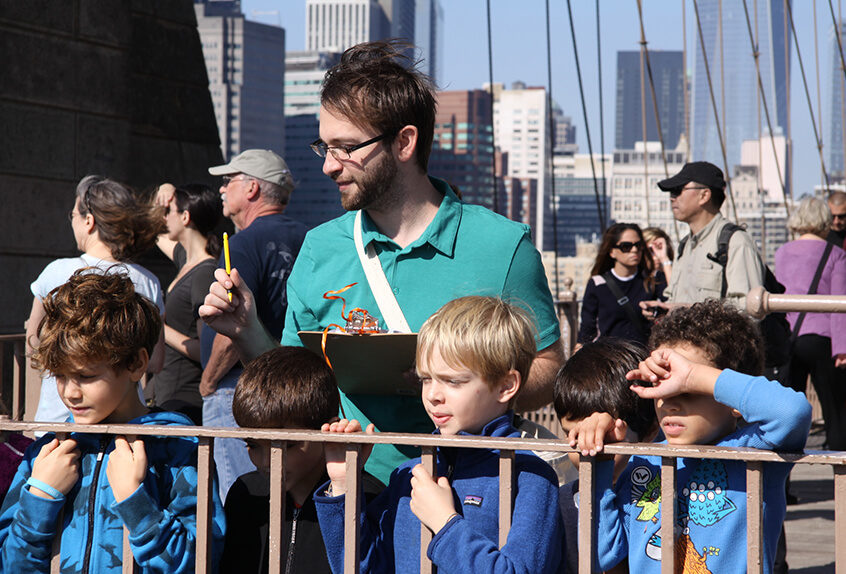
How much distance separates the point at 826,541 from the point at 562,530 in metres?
4.31

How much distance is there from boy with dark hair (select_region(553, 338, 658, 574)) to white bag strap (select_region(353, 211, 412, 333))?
446 mm

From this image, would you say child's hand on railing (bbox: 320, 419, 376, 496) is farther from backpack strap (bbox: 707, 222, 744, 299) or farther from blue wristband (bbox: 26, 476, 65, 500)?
backpack strap (bbox: 707, 222, 744, 299)

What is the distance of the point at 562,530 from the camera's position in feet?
7.58

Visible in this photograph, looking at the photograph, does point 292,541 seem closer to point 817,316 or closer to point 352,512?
point 352,512

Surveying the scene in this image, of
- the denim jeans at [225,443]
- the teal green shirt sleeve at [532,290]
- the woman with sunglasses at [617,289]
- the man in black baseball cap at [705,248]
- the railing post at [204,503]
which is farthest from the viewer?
the woman with sunglasses at [617,289]

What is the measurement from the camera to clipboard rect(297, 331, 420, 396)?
255 cm

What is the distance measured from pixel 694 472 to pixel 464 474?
51 centimetres

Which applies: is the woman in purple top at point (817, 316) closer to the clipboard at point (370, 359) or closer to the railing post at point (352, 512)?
the clipboard at point (370, 359)

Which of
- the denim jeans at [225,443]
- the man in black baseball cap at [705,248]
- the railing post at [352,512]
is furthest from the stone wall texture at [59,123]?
the railing post at [352,512]

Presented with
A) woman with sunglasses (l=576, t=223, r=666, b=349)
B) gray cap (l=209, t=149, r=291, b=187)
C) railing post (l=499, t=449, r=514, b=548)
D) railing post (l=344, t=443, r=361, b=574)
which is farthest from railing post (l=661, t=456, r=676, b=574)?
woman with sunglasses (l=576, t=223, r=666, b=349)

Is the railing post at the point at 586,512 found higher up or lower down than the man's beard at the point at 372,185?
lower down

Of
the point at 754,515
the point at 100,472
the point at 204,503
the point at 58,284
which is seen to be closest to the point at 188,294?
the point at 58,284

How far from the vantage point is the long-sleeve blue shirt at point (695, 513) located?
2.24m

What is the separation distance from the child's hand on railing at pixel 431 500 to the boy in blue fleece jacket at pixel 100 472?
1.70 ft
